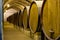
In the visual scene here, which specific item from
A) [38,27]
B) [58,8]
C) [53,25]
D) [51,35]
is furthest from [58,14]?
[38,27]

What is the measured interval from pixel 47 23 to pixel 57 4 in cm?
41

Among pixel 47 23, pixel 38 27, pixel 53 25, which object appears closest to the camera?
pixel 53 25

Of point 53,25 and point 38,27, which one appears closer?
point 53,25

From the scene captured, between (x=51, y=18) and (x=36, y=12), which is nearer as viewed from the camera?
(x=51, y=18)

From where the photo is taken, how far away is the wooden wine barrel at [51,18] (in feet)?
6.51

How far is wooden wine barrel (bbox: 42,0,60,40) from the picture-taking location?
1.98m

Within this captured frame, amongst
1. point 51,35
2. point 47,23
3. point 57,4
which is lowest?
point 51,35

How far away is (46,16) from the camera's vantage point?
2.30m

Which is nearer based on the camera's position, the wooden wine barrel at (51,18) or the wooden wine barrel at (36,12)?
the wooden wine barrel at (51,18)

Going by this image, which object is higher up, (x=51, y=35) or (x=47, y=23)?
(x=47, y=23)

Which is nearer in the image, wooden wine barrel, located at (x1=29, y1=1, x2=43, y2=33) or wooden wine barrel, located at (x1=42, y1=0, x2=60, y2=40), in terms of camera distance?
wooden wine barrel, located at (x1=42, y1=0, x2=60, y2=40)

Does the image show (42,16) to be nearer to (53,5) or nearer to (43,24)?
(43,24)

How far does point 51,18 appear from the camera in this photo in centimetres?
215

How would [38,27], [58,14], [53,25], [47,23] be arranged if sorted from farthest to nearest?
1. [38,27]
2. [47,23]
3. [53,25]
4. [58,14]
